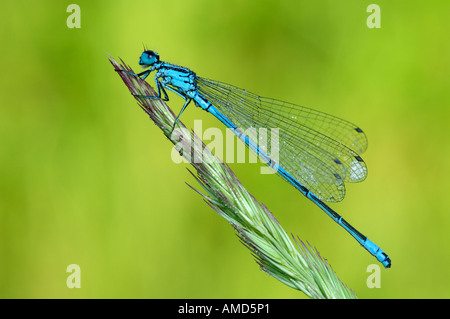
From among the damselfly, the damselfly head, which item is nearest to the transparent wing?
the damselfly

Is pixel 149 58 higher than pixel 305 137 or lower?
higher

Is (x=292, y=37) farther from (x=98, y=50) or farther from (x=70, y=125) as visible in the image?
(x=70, y=125)

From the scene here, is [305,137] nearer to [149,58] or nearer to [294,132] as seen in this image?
[294,132]

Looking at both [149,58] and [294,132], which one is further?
[294,132]

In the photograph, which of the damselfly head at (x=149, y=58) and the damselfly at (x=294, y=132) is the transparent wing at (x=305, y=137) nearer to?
the damselfly at (x=294, y=132)

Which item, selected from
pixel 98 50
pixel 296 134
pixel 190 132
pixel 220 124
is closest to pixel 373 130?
pixel 296 134

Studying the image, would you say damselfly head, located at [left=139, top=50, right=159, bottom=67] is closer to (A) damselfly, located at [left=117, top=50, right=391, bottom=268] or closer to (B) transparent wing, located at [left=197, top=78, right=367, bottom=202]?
(A) damselfly, located at [left=117, top=50, right=391, bottom=268]

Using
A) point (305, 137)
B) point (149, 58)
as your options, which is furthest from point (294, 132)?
point (149, 58)

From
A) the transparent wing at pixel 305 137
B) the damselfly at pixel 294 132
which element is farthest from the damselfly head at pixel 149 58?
the transparent wing at pixel 305 137
